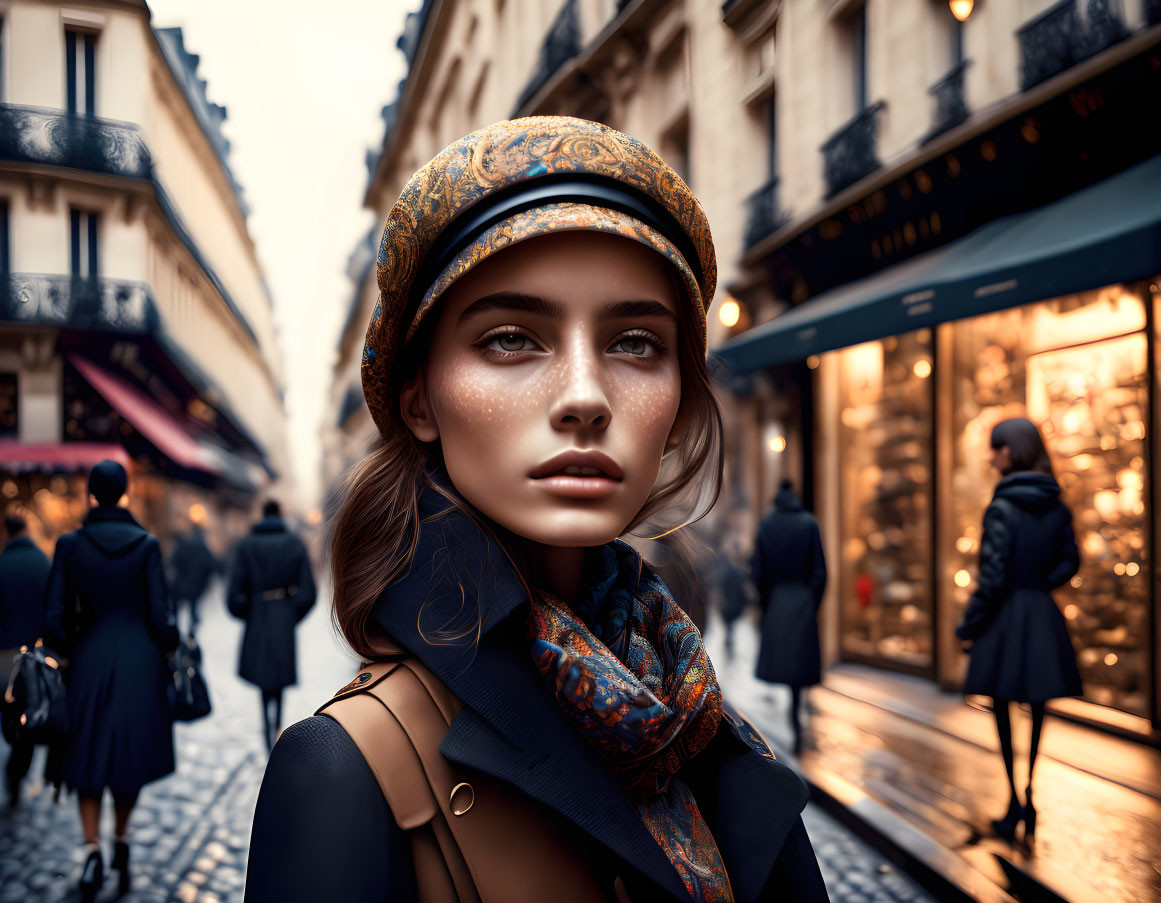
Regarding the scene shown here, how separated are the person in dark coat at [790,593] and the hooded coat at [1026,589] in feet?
6.00

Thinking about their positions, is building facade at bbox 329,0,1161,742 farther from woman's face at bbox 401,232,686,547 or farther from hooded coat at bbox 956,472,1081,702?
woman's face at bbox 401,232,686,547

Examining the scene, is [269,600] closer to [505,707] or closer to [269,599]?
[269,599]

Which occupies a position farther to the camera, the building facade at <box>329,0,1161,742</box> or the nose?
the building facade at <box>329,0,1161,742</box>

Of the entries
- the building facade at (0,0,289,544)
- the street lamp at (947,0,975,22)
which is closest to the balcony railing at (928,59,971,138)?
the street lamp at (947,0,975,22)

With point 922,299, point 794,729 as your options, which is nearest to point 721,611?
point 794,729

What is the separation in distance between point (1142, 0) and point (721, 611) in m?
6.87

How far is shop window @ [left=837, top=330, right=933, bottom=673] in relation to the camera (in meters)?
8.83

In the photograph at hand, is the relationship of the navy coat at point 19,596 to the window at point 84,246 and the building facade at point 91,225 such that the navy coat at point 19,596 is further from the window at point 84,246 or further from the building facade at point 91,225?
the window at point 84,246

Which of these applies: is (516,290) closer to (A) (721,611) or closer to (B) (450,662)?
(B) (450,662)

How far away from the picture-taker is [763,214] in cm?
1030

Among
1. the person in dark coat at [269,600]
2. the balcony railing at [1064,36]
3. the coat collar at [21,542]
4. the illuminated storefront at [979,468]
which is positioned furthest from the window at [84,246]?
the illuminated storefront at [979,468]

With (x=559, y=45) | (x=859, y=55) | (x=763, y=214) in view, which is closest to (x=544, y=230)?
(x=859, y=55)

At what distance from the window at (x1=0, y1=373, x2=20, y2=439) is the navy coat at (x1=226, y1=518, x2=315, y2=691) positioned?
2.06 m

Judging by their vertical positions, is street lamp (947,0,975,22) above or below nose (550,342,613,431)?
above
